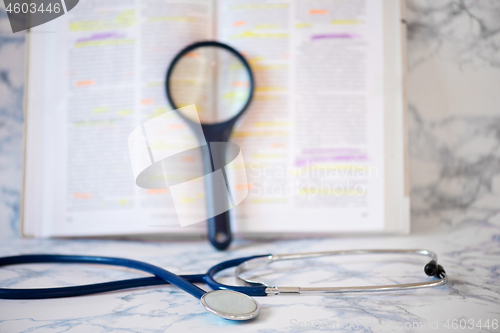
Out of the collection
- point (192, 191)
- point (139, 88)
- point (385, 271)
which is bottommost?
point (385, 271)

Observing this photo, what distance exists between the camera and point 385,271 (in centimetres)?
56

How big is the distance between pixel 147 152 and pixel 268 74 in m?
0.30

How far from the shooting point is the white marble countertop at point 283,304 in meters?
0.39

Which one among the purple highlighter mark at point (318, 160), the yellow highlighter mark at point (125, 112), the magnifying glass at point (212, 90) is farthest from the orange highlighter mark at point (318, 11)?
the yellow highlighter mark at point (125, 112)

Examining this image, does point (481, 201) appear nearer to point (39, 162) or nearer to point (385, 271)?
point (385, 271)

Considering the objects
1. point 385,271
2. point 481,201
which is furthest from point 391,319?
point 481,201

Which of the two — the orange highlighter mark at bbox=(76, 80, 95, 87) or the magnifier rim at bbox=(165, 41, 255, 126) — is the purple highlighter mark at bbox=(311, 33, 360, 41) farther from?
the orange highlighter mark at bbox=(76, 80, 95, 87)

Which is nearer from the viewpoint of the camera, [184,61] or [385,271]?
[385,271]

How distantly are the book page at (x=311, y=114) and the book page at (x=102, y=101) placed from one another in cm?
12

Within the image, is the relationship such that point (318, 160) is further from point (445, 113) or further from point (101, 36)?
point (101, 36)

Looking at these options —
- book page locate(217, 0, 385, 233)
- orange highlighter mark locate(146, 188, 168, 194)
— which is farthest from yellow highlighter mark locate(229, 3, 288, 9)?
orange highlighter mark locate(146, 188, 168, 194)

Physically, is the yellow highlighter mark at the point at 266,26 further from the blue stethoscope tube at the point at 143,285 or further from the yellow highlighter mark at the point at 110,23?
the blue stethoscope tube at the point at 143,285

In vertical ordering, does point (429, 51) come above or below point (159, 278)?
above

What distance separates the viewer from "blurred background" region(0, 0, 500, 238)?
32.3 inches
